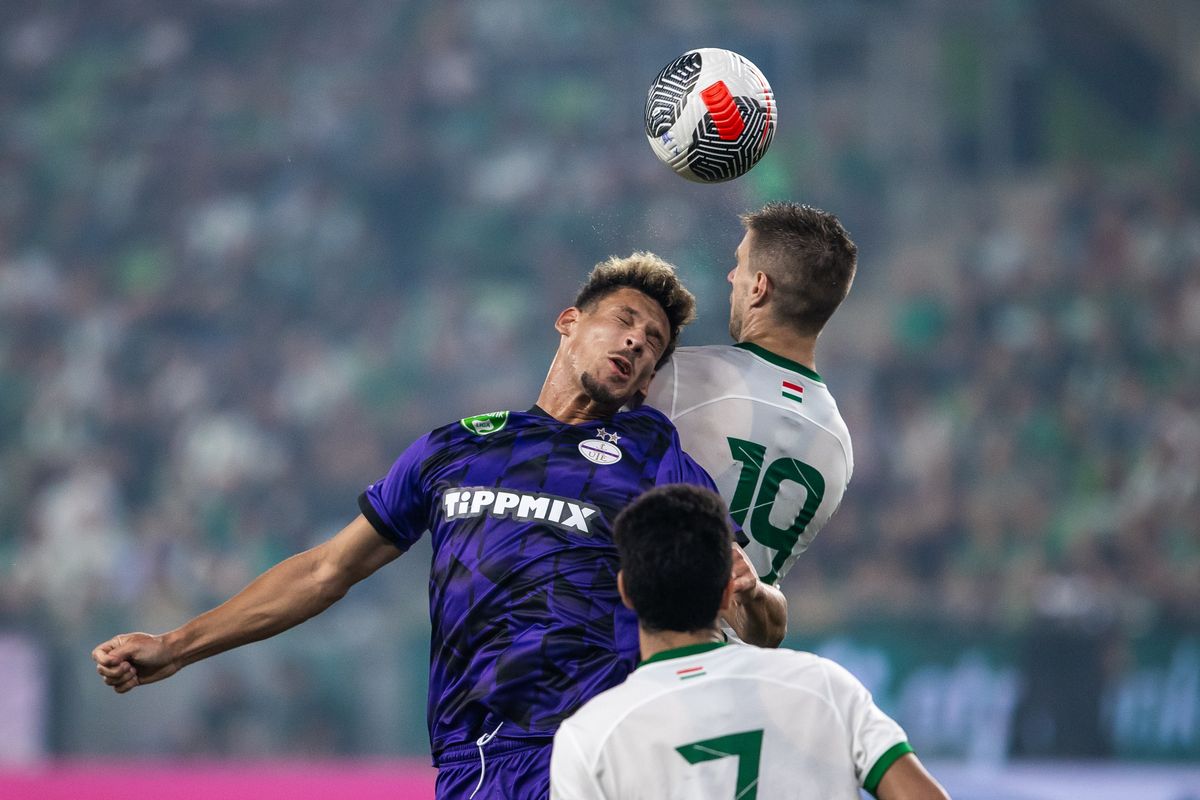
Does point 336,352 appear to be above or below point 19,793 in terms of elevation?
above

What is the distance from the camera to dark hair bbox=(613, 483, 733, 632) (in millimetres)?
3006

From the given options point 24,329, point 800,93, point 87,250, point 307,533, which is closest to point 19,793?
point 307,533

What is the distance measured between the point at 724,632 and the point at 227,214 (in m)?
11.8

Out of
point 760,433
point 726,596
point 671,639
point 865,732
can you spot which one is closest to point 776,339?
point 760,433

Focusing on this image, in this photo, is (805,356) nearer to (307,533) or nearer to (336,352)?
(307,533)

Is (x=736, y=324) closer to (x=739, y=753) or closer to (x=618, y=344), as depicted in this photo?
(x=618, y=344)

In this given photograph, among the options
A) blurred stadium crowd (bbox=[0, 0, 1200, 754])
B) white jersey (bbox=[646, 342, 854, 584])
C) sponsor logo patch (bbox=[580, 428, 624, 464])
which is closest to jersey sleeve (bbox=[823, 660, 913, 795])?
sponsor logo patch (bbox=[580, 428, 624, 464])

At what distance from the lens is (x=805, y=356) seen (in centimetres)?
471

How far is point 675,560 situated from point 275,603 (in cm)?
164

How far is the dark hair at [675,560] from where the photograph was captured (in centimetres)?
301

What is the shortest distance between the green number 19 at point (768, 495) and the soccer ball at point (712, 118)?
3.10ft

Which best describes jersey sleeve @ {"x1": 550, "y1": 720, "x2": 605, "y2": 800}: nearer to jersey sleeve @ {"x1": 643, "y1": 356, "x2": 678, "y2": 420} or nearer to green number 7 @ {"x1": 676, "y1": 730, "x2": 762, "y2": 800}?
green number 7 @ {"x1": 676, "y1": 730, "x2": 762, "y2": 800}

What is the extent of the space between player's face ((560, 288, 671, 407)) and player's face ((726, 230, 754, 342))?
435 mm

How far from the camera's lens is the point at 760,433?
446 centimetres
